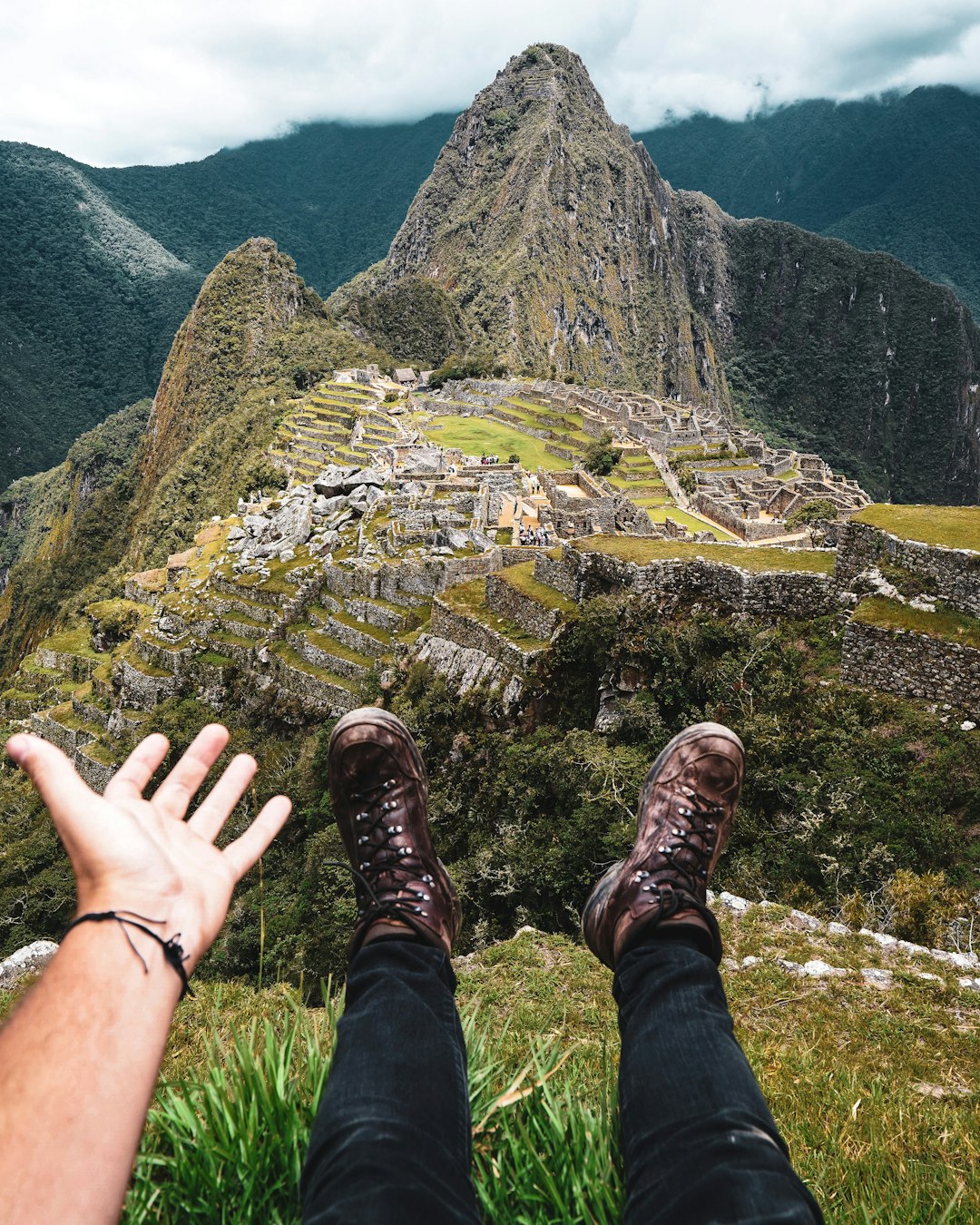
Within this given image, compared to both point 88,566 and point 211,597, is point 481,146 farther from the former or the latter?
point 211,597

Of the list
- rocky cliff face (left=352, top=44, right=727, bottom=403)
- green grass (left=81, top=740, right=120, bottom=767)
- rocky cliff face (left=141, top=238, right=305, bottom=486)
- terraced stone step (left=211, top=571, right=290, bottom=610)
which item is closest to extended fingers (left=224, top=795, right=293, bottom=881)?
terraced stone step (left=211, top=571, right=290, bottom=610)

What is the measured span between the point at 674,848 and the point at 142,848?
2.16 m

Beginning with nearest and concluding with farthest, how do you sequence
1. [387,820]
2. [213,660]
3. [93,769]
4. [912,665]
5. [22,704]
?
[387,820]
[912,665]
[93,769]
[213,660]
[22,704]

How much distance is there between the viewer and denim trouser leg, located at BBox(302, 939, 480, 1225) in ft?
4.93

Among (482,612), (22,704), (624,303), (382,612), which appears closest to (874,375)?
(624,303)

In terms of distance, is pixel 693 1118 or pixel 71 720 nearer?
pixel 693 1118

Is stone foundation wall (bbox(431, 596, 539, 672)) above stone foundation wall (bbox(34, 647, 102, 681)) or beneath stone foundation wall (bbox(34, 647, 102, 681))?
above

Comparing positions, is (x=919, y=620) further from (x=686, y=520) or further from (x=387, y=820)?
(x=686, y=520)

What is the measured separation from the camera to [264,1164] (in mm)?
2104

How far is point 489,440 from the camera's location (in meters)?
42.7

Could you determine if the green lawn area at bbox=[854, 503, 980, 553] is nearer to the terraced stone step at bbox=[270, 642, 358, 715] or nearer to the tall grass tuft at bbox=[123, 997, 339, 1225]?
the tall grass tuft at bbox=[123, 997, 339, 1225]

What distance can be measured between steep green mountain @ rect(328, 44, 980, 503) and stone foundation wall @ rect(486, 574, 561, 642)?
84011 mm

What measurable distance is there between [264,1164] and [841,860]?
A: 4.96 m

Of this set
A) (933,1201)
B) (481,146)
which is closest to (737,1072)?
(933,1201)
